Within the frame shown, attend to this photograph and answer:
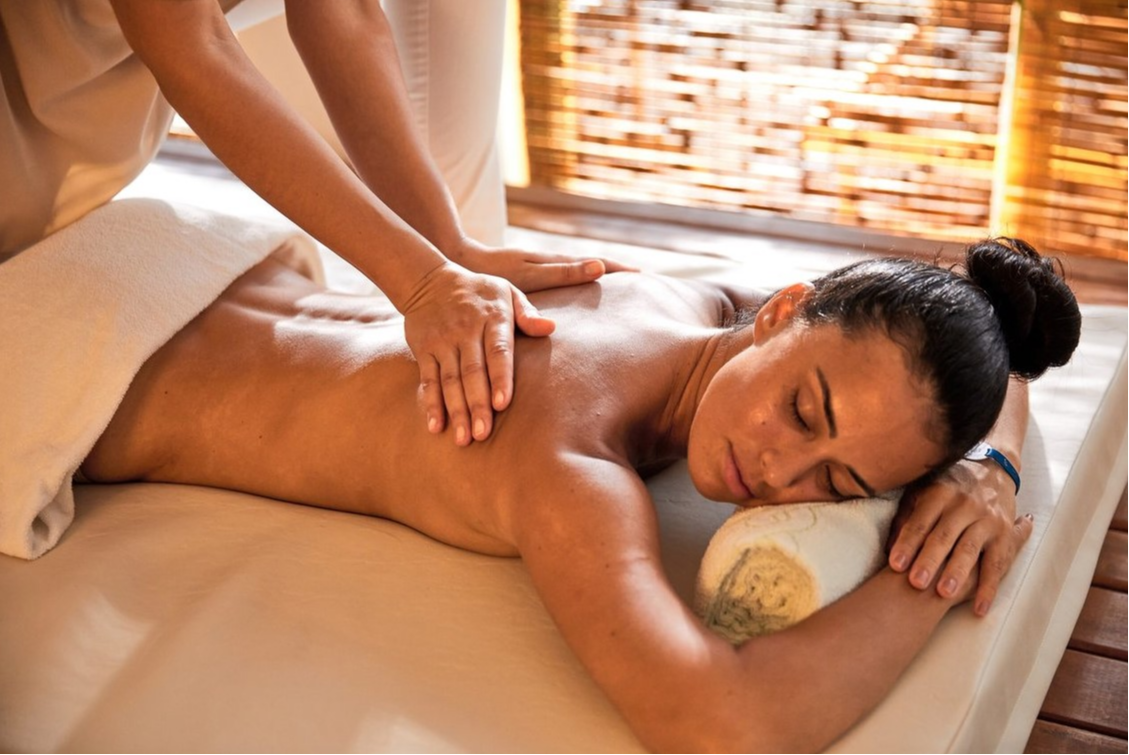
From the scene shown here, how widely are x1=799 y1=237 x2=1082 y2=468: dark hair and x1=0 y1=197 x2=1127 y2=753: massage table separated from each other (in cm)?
25

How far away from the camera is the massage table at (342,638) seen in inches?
51.6

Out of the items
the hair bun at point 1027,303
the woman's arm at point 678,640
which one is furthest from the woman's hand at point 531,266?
the hair bun at point 1027,303

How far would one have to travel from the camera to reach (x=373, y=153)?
1896 mm

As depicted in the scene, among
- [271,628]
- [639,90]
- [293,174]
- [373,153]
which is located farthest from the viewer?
[639,90]

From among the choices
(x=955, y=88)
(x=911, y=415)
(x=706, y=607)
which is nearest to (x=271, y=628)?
(x=706, y=607)

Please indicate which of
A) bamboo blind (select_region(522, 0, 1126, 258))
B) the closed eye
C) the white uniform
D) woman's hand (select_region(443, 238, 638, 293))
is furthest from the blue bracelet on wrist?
bamboo blind (select_region(522, 0, 1126, 258))

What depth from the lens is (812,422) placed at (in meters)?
1.38

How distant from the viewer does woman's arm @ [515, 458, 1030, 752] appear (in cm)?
122

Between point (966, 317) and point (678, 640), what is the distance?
48 centimetres

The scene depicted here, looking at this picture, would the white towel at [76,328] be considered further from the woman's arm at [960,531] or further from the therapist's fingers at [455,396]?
the woman's arm at [960,531]

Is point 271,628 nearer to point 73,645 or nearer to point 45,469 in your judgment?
point 73,645

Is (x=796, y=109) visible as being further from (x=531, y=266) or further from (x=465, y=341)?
(x=465, y=341)

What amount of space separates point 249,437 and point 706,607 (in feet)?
2.17

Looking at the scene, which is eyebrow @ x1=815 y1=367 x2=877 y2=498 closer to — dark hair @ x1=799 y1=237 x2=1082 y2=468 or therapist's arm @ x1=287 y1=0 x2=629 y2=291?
dark hair @ x1=799 y1=237 x2=1082 y2=468
